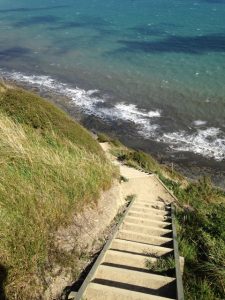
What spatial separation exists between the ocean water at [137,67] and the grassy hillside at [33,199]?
1470 cm

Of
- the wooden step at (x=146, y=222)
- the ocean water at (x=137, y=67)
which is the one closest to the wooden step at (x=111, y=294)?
the wooden step at (x=146, y=222)

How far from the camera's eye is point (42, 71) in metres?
39.2

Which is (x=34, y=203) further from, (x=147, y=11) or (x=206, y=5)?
(x=206, y=5)

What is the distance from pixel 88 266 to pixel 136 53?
35.7 meters

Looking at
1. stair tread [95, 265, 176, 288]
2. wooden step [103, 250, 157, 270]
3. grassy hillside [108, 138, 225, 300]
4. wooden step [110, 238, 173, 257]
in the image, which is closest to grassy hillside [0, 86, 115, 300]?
stair tread [95, 265, 176, 288]

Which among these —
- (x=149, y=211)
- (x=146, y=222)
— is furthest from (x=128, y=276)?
(x=149, y=211)

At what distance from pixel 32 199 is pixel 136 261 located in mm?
2164

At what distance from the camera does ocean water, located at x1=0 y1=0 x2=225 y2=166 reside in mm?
26188

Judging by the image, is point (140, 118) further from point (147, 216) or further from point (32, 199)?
point (32, 199)

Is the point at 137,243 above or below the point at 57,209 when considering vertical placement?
below

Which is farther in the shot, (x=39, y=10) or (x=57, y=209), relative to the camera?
(x=39, y=10)

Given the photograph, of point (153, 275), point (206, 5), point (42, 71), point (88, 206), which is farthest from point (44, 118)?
point (206, 5)

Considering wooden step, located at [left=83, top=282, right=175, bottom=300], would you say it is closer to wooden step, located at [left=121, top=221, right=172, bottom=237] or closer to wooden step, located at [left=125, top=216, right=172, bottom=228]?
wooden step, located at [left=121, top=221, right=172, bottom=237]

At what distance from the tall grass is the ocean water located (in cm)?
1490
